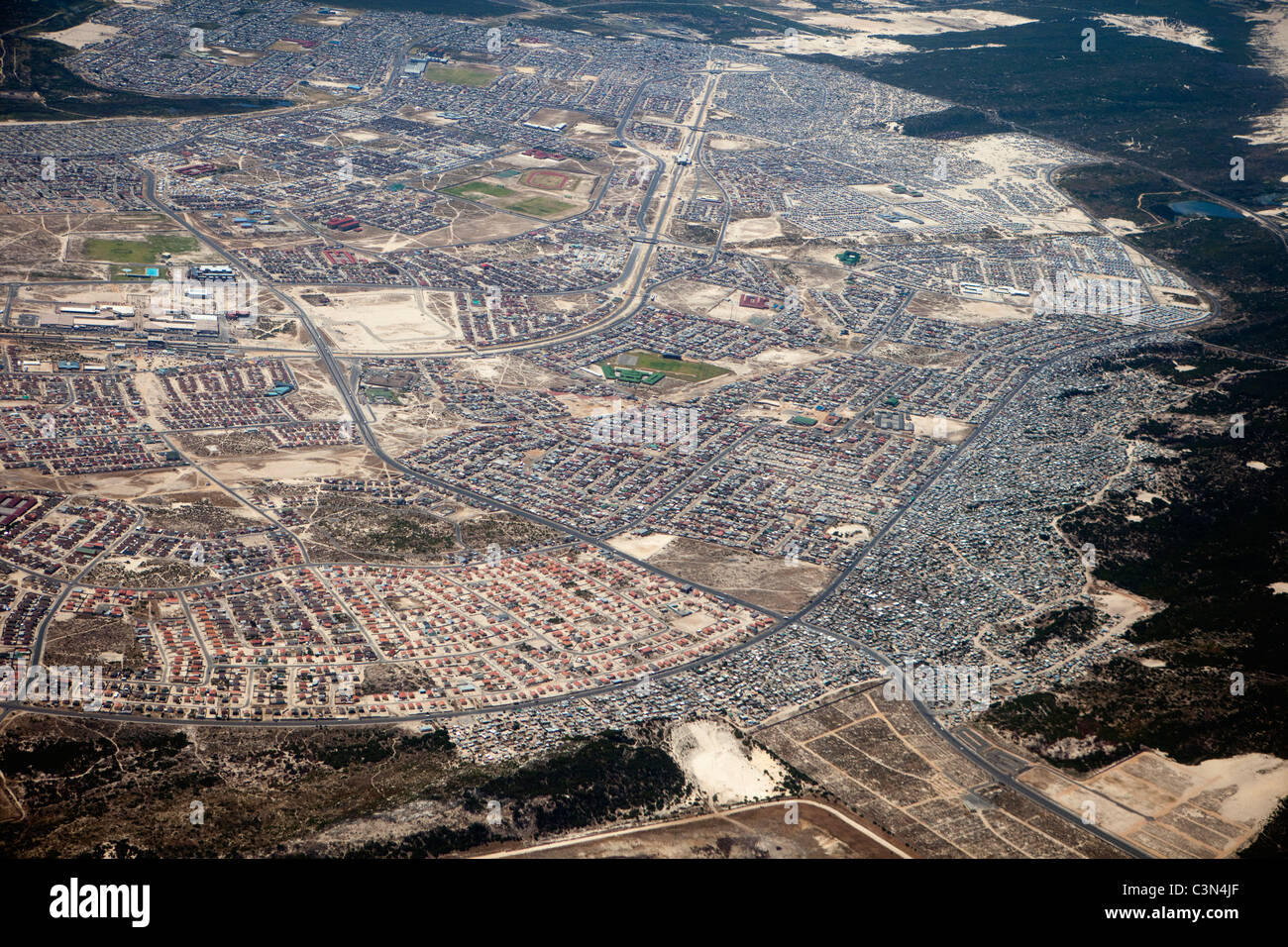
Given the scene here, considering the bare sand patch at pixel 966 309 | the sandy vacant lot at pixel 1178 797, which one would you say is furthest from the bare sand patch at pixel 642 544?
the bare sand patch at pixel 966 309

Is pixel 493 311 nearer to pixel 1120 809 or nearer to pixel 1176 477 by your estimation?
pixel 1176 477

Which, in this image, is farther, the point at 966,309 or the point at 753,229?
the point at 753,229

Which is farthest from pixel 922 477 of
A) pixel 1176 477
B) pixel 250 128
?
pixel 250 128

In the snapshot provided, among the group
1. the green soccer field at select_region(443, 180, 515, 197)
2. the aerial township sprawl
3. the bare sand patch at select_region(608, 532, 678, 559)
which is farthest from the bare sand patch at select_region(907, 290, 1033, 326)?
the bare sand patch at select_region(608, 532, 678, 559)

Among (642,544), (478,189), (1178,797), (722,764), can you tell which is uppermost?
(478,189)

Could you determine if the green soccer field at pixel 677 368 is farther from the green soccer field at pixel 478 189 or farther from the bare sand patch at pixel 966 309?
the green soccer field at pixel 478 189

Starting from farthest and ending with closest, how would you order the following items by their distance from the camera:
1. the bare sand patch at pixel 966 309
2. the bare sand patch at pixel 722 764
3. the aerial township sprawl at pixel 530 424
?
the bare sand patch at pixel 966 309, the aerial township sprawl at pixel 530 424, the bare sand patch at pixel 722 764

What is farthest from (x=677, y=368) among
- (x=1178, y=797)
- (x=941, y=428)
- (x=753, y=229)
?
(x=1178, y=797)

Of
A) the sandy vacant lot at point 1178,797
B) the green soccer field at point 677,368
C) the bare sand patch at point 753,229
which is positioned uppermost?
the bare sand patch at point 753,229

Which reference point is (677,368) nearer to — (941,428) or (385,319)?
(941,428)

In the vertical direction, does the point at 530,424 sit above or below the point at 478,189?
below

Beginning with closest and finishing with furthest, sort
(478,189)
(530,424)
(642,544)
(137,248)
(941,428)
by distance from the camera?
(642,544) < (530,424) < (941,428) < (137,248) < (478,189)
